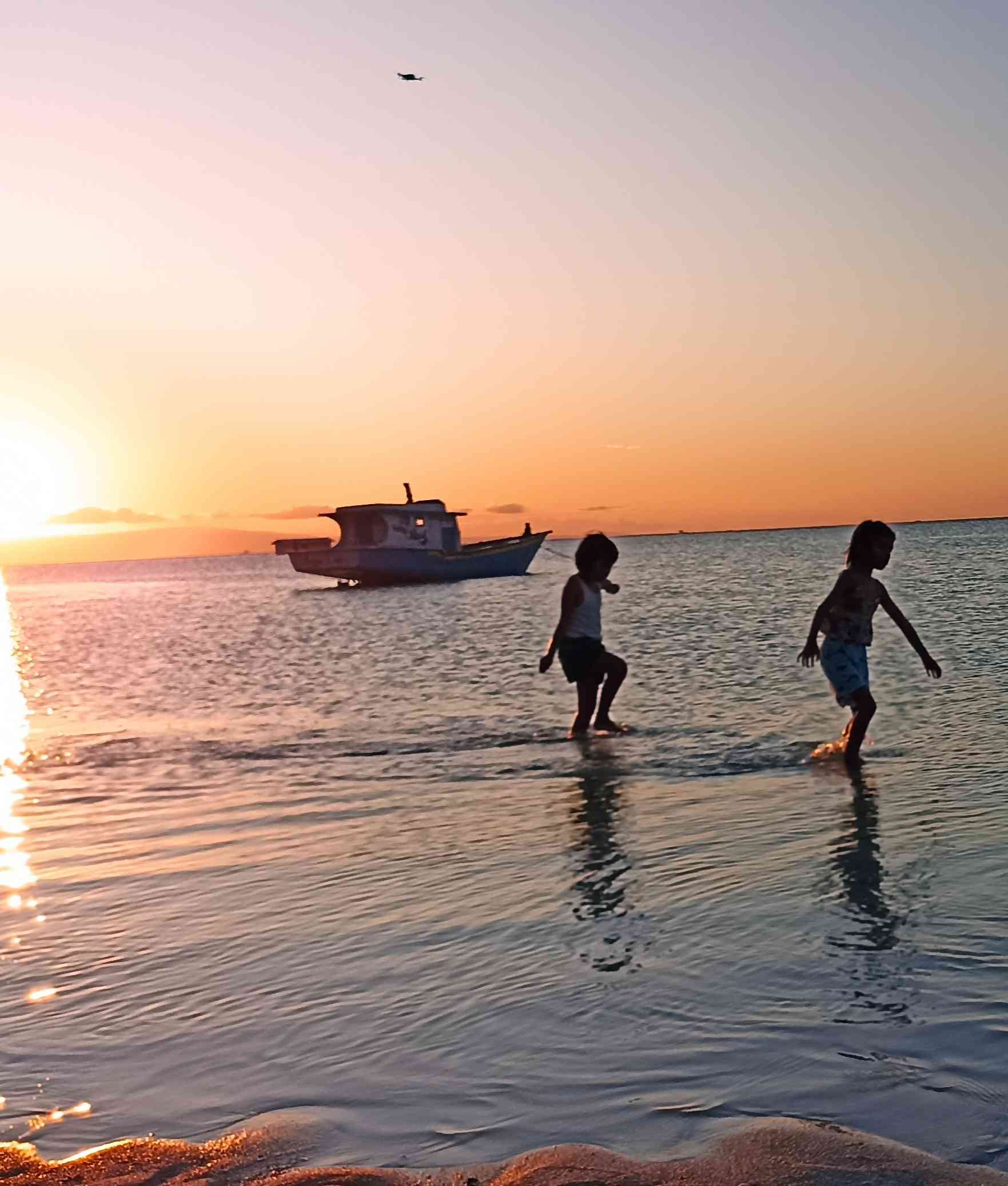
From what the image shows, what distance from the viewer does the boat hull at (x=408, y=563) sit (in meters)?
62.4

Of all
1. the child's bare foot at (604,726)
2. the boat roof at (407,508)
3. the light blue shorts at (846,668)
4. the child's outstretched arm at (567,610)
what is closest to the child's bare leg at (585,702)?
the child's bare foot at (604,726)

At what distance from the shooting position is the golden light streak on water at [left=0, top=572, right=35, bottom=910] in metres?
7.08

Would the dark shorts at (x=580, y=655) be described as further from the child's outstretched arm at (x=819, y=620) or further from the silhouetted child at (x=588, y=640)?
the child's outstretched arm at (x=819, y=620)

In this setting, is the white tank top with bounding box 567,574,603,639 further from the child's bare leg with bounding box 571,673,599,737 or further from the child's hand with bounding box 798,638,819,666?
the child's hand with bounding box 798,638,819,666

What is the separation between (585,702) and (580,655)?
533mm

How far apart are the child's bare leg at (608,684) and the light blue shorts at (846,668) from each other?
249 cm

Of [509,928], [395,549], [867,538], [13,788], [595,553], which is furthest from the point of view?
[395,549]

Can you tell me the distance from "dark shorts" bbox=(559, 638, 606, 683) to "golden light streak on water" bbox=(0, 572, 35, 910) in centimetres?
470

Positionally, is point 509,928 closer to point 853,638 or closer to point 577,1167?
point 577,1167

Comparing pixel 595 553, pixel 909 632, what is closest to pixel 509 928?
pixel 909 632

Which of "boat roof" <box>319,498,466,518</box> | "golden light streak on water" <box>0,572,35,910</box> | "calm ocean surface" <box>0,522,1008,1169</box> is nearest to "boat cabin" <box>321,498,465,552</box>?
"boat roof" <box>319,498,466,518</box>

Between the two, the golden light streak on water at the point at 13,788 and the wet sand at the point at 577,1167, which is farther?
the golden light streak on water at the point at 13,788

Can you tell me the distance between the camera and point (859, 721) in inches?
388

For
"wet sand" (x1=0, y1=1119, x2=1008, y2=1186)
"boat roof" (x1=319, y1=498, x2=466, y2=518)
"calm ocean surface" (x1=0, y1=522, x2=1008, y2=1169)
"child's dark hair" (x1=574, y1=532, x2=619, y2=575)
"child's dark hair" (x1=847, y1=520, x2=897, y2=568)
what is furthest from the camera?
"boat roof" (x1=319, y1=498, x2=466, y2=518)
